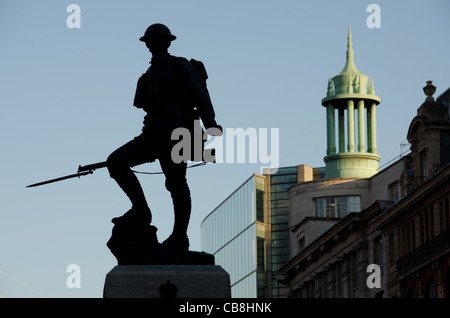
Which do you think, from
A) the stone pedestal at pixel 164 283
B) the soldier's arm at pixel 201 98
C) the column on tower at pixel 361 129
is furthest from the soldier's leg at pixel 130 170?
the column on tower at pixel 361 129

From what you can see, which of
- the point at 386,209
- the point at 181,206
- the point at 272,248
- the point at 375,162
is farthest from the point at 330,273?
the point at 181,206

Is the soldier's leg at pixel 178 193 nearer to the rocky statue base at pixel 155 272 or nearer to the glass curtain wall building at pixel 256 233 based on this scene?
the rocky statue base at pixel 155 272

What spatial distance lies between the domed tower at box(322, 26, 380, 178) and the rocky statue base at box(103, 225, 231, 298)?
81.9 meters

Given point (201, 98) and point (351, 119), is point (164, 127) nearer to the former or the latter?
point (201, 98)

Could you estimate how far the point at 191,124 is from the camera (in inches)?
704

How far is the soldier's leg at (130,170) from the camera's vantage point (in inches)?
697

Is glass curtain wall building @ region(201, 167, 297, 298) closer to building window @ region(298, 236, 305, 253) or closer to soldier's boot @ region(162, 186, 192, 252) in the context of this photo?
building window @ region(298, 236, 305, 253)

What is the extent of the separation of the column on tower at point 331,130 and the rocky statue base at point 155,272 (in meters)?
84.0

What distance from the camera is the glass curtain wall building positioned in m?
123

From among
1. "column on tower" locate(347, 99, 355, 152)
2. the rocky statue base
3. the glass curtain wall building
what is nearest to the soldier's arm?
the rocky statue base
